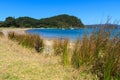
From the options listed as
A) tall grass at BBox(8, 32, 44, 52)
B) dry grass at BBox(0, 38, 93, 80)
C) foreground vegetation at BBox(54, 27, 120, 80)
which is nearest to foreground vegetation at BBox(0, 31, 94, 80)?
dry grass at BBox(0, 38, 93, 80)

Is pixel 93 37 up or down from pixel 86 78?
up

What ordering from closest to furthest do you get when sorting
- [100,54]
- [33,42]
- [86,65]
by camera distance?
1. [100,54]
2. [86,65]
3. [33,42]

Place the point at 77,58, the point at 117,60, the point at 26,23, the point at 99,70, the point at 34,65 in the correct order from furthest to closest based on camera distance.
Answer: the point at 26,23 → the point at 34,65 → the point at 77,58 → the point at 99,70 → the point at 117,60

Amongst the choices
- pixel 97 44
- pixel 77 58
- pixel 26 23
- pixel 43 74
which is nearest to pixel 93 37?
pixel 97 44

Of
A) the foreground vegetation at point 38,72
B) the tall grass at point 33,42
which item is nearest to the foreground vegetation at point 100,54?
the foreground vegetation at point 38,72

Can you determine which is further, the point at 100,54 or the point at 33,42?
the point at 33,42

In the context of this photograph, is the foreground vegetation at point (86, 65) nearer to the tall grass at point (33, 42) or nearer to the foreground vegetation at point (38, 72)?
the foreground vegetation at point (38, 72)

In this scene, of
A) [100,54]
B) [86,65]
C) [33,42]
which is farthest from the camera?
[33,42]

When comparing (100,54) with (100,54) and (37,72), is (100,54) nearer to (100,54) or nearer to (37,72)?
(100,54)

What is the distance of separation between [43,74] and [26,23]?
98123 mm

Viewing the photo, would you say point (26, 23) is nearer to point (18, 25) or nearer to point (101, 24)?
point (18, 25)

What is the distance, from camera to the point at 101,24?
4879mm

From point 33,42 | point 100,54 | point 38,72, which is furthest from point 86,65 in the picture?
point 33,42

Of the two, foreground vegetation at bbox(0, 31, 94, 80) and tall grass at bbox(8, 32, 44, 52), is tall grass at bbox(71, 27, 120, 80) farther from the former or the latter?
tall grass at bbox(8, 32, 44, 52)
